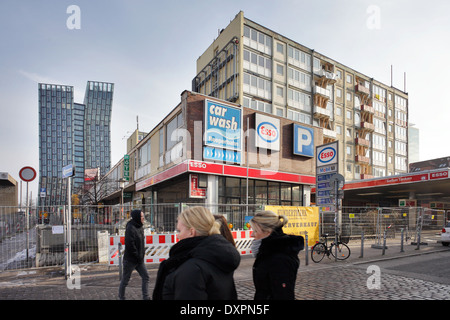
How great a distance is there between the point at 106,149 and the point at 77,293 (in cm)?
17954

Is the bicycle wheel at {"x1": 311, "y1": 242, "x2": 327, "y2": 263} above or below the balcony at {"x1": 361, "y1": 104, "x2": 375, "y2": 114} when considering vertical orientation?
below

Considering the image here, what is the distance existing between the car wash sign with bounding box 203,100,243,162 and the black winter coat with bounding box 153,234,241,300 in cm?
1652

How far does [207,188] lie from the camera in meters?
19.1

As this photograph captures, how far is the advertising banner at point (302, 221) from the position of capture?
39.8ft

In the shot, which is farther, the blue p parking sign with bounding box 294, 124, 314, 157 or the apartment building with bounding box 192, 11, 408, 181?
the apartment building with bounding box 192, 11, 408, 181

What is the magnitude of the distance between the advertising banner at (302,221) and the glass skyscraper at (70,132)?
479ft

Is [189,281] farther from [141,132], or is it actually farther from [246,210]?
[141,132]

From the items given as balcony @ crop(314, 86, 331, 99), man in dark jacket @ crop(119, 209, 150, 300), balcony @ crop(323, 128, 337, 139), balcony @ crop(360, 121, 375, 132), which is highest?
balcony @ crop(314, 86, 331, 99)

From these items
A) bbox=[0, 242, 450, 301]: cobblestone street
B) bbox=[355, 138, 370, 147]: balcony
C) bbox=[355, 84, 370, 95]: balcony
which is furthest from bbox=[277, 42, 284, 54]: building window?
bbox=[0, 242, 450, 301]: cobblestone street

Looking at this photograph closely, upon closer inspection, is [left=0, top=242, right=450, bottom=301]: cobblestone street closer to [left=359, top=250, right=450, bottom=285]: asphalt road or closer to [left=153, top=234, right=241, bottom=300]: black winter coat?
[left=359, top=250, right=450, bottom=285]: asphalt road

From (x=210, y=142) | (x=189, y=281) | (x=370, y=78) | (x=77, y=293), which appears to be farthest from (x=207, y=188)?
(x=370, y=78)

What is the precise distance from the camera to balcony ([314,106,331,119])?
4394 centimetres

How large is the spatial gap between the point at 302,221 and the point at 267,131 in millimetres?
10235

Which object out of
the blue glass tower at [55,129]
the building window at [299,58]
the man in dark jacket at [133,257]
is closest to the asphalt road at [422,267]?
the man in dark jacket at [133,257]
